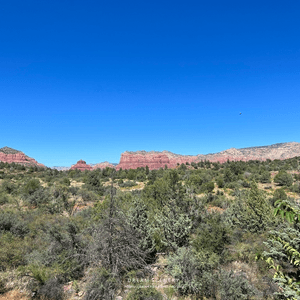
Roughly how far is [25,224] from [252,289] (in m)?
14.0

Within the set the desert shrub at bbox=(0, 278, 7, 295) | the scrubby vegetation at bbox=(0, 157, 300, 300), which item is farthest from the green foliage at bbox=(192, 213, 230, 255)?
the desert shrub at bbox=(0, 278, 7, 295)

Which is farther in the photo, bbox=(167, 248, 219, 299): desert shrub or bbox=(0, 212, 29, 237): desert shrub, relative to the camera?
bbox=(0, 212, 29, 237): desert shrub

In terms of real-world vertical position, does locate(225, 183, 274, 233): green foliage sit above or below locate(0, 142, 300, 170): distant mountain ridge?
below

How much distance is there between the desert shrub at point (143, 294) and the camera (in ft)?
22.5

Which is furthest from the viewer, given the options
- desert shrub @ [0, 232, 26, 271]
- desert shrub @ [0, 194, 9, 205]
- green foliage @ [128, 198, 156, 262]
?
desert shrub @ [0, 194, 9, 205]

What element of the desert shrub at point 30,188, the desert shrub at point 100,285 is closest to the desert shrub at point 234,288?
the desert shrub at point 100,285

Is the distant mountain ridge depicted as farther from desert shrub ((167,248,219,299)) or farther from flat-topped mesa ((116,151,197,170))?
desert shrub ((167,248,219,299))

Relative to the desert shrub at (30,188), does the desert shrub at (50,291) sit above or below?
below

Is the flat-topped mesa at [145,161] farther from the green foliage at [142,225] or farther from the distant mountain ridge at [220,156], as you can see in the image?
the green foliage at [142,225]

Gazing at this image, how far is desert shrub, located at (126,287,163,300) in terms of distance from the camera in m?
6.86

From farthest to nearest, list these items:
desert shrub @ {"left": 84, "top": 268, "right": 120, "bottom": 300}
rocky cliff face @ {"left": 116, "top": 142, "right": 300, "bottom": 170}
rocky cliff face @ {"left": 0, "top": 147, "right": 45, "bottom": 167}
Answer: rocky cliff face @ {"left": 116, "top": 142, "right": 300, "bottom": 170} → rocky cliff face @ {"left": 0, "top": 147, "right": 45, "bottom": 167} → desert shrub @ {"left": 84, "top": 268, "right": 120, "bottom": 300}

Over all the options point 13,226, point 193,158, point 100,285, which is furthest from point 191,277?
point 193,158

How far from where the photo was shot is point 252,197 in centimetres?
1398

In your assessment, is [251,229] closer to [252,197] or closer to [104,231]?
[252,197]
